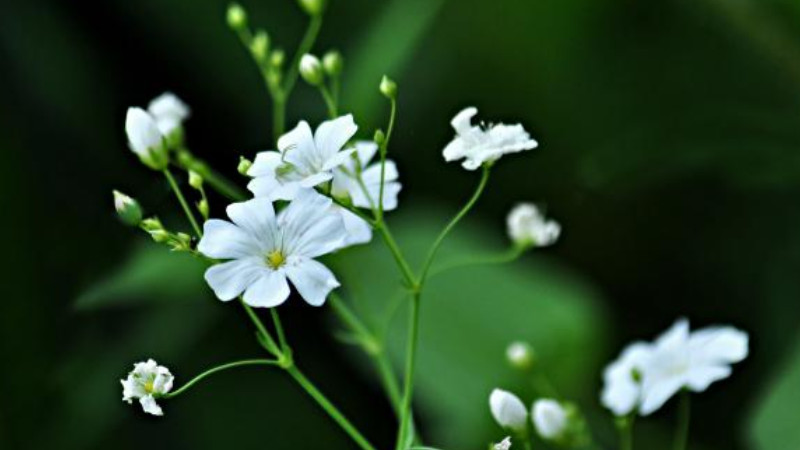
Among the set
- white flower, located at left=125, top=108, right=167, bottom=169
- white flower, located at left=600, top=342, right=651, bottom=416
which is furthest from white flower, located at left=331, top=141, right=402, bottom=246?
white flower, located at left=600, top=342, right=651, bottom=416

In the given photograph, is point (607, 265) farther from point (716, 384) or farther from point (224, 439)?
point (224, 439)

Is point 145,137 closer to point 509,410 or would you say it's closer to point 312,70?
point 312,70

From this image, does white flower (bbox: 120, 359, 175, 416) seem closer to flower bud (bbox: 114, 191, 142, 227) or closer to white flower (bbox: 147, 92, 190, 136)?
flower bud (bbox: 114, 191, 142, 227)

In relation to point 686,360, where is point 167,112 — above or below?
above

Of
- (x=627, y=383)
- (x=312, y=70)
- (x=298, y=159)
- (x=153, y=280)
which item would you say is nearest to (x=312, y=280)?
(x=298, y=159)

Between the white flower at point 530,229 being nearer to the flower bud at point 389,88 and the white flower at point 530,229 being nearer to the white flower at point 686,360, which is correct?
the white flower at point 686,360

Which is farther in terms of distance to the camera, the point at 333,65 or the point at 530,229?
the point at 530,229
